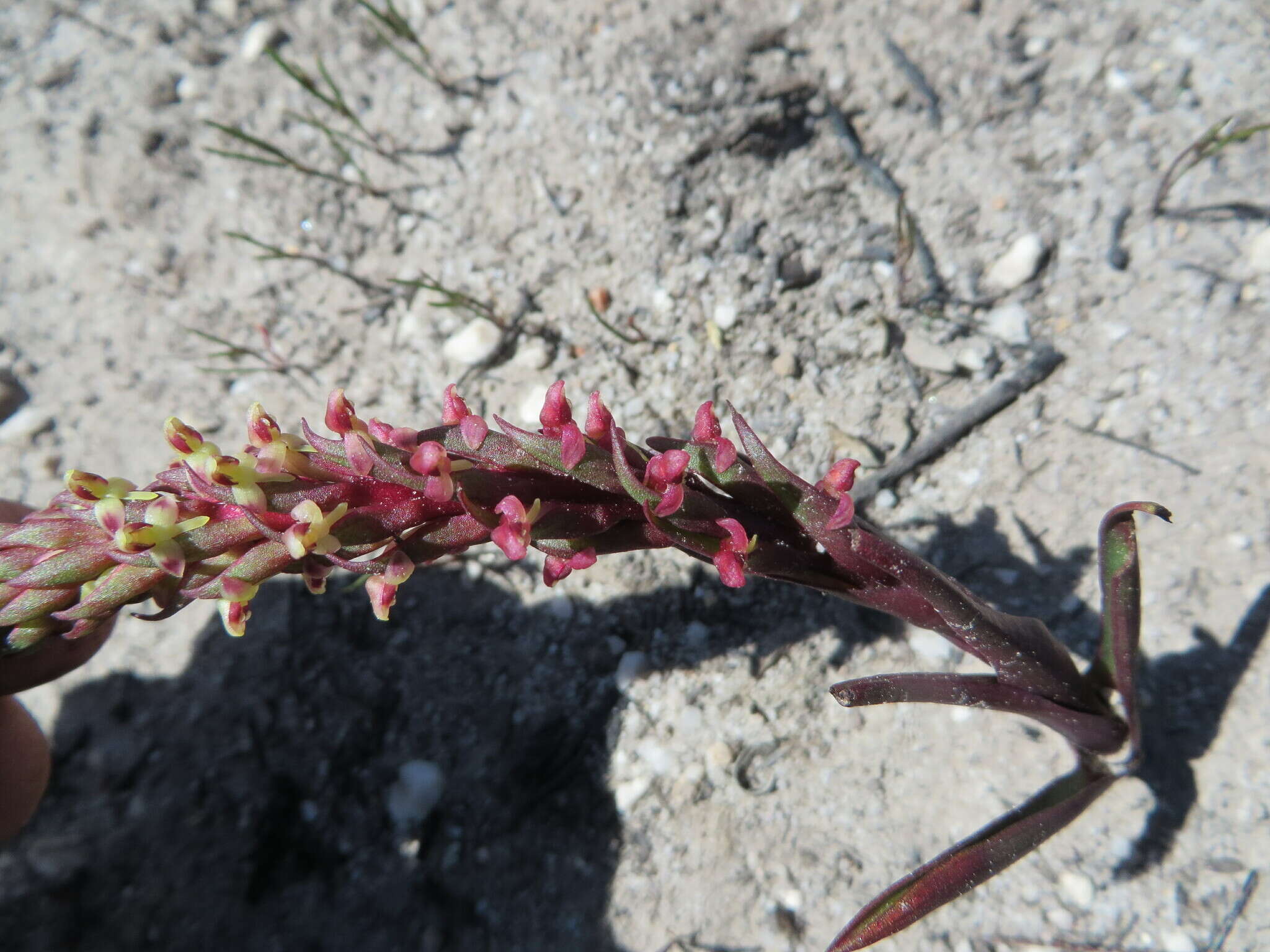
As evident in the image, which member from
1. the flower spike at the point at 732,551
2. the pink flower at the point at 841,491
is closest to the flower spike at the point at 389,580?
the flower spike at the point at 732,551

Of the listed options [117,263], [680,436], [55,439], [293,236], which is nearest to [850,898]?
[680,436]

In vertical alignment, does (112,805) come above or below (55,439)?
below

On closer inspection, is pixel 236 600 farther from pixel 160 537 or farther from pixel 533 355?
pixel 533 355

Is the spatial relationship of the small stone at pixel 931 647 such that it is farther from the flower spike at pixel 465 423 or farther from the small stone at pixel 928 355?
the flower spike at pixel 465 423

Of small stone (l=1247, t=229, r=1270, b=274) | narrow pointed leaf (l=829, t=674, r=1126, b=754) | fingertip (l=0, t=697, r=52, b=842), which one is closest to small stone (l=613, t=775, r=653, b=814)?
narrow pointed leaf (l=829, t=674, r=1126, b=754)

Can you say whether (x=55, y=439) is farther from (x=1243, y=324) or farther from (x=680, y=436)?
(x=1243, y=324)

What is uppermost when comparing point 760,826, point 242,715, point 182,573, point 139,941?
point 182,573
